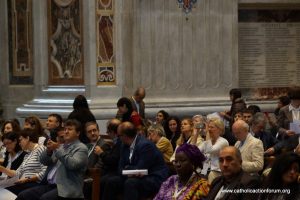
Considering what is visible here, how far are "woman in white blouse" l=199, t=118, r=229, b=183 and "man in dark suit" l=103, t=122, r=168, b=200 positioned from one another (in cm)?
Answer: 61

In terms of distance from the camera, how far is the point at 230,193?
29.3 ft

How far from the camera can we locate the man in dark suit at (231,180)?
8.90 meters

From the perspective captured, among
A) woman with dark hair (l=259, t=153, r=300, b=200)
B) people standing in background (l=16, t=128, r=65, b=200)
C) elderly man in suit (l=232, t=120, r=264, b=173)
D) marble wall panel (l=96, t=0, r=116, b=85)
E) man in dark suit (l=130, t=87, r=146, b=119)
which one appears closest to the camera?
woman with dark hair (l=259, t=153, r=300, b=200)

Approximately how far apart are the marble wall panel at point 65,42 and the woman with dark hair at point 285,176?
1154 centimetres

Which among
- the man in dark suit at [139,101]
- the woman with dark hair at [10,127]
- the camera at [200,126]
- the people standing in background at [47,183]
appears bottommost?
the people standing in background at [47,183]

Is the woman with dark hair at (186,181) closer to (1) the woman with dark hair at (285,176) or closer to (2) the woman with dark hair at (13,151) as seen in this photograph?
(1) the woman with dark hair at (285,176)

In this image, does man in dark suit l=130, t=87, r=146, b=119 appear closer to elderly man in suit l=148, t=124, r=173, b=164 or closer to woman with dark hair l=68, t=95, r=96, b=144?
woman with dark hair l=68, t=95, r=96, b=144

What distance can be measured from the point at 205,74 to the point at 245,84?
4.49ft

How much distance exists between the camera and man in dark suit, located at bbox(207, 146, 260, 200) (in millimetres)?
8898

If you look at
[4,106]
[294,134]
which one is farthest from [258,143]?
[4,106]

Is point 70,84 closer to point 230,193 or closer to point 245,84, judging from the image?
point 245,84

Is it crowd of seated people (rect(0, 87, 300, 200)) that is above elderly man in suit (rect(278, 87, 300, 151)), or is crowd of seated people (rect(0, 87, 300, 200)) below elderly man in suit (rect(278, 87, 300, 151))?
below

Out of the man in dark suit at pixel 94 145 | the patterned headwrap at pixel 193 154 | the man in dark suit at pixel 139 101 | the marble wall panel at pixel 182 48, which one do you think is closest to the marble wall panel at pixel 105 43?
the marble wall panel at pixel 182 48

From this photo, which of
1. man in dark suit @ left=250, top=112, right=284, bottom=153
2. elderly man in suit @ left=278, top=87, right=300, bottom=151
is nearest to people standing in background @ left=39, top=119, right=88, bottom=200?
man in dark suit @ left=250, top=112, right=284, bottom=153
